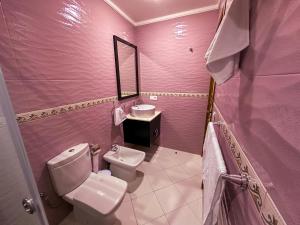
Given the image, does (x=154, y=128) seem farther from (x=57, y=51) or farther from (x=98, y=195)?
(x=57, y=51)

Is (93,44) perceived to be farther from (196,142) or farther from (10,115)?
(196,142)

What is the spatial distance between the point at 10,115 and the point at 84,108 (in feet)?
3.41

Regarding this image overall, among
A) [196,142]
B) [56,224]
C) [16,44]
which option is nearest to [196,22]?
[196,142]

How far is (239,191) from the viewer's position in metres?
0.64

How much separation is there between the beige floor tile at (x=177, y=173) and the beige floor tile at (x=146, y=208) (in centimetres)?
44

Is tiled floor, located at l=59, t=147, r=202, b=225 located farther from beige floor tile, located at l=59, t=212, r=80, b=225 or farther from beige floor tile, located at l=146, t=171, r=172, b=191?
beige floor tile, located at l=59, t=212, r=80, b=225

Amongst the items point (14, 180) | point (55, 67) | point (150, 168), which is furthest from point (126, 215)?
point (55, 67)

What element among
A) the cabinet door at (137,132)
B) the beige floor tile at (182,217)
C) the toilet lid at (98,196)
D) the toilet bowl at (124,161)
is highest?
the cabinet door at (137,132)

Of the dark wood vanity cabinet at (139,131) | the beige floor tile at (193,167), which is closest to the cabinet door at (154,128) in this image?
the dark wood vanity cabinet at (139,131)

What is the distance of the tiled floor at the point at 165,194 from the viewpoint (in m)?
1.41

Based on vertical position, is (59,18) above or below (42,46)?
above

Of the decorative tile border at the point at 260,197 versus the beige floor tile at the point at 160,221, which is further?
the beige floor tile at the point at 160,221

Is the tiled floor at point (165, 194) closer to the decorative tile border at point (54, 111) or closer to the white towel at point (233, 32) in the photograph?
the decorative tile border at point (54, 111)

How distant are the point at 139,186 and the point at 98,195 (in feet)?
2.44
